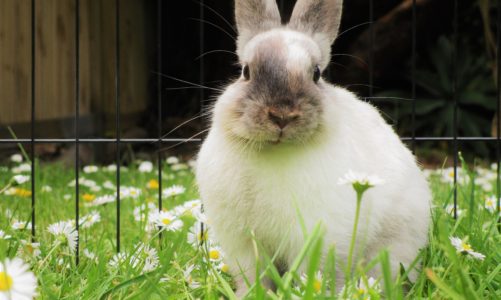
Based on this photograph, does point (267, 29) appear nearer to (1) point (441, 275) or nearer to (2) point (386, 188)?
(2) point (386, 188)

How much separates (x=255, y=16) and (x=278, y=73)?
0.40 metres

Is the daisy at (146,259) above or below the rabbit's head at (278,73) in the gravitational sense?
below

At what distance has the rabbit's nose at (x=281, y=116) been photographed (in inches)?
67.7

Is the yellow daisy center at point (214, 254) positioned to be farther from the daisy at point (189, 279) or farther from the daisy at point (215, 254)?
the daisy at point (189, 279)

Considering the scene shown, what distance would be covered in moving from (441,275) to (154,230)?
0.99m

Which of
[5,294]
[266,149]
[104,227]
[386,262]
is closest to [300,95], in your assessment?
[266,149]

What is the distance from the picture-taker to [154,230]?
239 centimetres

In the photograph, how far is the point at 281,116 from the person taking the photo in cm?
172

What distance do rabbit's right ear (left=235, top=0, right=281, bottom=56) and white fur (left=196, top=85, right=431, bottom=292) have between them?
0.28 metres

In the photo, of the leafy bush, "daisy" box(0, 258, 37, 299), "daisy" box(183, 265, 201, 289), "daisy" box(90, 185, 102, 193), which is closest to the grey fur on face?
"daisy" box(183, 265, 201, 289)

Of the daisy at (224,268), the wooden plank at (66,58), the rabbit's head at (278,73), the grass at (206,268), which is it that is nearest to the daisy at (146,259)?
the grass at (206,268)

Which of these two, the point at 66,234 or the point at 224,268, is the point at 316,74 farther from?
the point at 66,234

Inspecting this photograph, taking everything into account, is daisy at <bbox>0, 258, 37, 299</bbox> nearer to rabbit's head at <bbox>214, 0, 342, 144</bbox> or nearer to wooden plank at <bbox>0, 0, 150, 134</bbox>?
Answer: rabbit's head at <bbox>214, 0, 342, 144</bbox>

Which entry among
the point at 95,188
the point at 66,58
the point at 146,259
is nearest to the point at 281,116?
the point at 146,259
